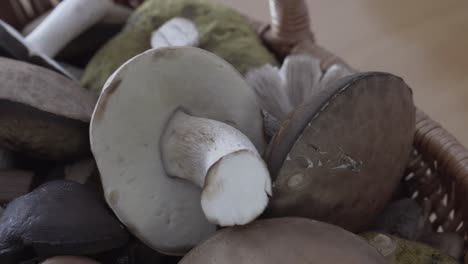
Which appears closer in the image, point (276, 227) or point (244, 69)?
point (276, 227)

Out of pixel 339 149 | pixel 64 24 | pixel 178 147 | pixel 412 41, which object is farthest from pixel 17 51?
pixel 412 41

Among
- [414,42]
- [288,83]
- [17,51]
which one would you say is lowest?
[414,42]

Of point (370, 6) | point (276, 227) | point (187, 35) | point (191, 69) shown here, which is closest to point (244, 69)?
point (187, 35)

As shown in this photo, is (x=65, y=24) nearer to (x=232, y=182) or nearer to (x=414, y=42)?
(x=232, y=182)

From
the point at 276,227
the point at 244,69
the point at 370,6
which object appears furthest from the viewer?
the point at 370,6

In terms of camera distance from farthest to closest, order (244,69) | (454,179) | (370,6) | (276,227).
→ (370,6)
(244,69)
(454,179)
(276,227)

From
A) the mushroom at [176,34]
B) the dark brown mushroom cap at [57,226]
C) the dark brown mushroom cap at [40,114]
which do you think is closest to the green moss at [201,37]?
the mushroom at [176,34]

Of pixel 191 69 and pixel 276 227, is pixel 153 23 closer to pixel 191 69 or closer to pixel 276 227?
pixel 191 69
